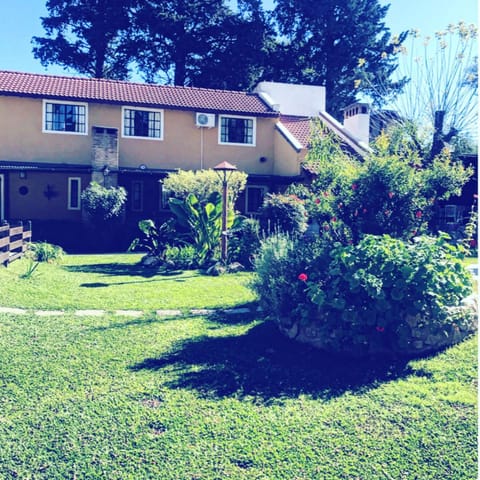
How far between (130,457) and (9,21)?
35.4 feet

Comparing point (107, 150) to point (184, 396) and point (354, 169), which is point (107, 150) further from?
point (184, 396)

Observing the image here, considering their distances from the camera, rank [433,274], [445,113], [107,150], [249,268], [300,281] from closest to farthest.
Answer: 1. [433,274]
2. [300,281]
3. [249,268]
4. [445,113]
5. [107,150]

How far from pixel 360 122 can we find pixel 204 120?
27.5 ft

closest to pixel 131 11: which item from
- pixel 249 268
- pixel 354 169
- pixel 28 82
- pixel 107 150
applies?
pixel 28 82

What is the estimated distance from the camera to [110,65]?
38344 millimetres

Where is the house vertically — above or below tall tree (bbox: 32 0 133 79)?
below

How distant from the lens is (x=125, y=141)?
22641 millimetres

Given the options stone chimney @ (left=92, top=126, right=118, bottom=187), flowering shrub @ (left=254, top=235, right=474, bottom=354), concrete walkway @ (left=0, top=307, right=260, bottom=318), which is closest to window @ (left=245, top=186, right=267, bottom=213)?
stone chimney @ (left=92, top=126, right=118, bottom=187)

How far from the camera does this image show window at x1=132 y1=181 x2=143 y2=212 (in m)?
23.0

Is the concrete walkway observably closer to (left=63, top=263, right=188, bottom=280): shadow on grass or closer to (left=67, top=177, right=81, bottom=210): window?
(left=63, top=263, right=188, bottom=280): shadow on grass

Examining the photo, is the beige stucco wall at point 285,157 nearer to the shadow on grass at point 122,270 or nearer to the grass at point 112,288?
the shadow on grass at point 122,270

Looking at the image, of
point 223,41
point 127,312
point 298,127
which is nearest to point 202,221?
point 127,312

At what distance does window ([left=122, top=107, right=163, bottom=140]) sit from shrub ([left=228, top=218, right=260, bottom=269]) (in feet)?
32.4

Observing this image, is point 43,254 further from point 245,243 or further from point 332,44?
point 332,44
